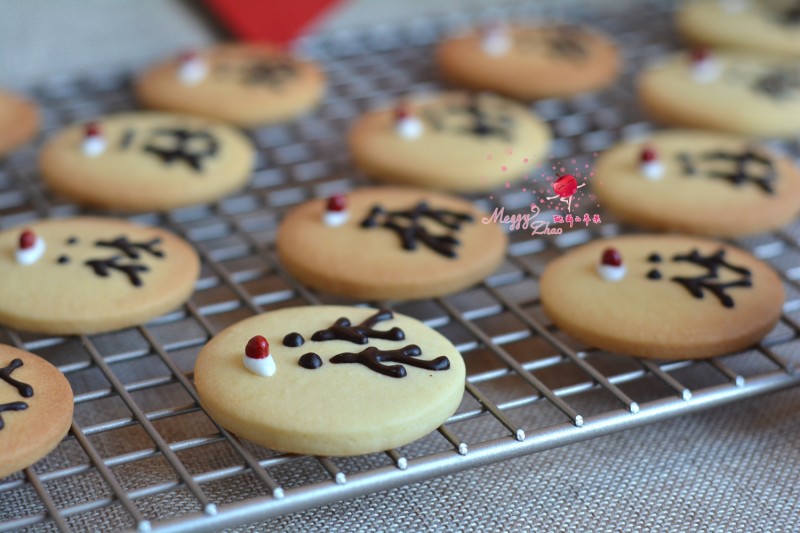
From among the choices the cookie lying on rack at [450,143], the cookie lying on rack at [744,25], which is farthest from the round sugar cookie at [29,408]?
the cookie lying on rack at [744,25]

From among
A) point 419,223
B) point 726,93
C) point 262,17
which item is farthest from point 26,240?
point 726,93

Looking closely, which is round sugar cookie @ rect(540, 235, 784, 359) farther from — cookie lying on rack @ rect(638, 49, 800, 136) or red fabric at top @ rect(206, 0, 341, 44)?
red fabric at top @ rect(206, 0, 341, 44)

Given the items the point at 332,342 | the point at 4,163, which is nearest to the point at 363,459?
the point at 332,342

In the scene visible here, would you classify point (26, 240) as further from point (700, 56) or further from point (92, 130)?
point (700, 56)

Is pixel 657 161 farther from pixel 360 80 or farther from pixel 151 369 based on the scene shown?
pixel 151 369

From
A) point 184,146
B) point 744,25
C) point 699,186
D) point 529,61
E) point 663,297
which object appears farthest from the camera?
point 744,25

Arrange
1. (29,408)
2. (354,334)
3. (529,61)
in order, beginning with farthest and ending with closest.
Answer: (529,61), (354,334), (29,408)

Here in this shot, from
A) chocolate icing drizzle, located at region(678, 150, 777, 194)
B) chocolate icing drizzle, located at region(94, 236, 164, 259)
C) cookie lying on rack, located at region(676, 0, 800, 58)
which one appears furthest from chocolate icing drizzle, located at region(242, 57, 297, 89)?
cookie lying on rack, located at region(676, 0, 800, 58)
